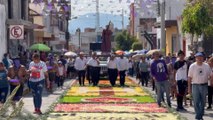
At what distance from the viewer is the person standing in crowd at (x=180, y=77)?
57.7 feet

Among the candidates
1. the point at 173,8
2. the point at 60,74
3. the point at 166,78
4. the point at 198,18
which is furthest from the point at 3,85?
the point at 173,8

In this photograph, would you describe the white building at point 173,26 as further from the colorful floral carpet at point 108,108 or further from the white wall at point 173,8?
the colorful floral carpet at point 108,108

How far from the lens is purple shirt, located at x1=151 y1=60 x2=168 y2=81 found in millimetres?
18141

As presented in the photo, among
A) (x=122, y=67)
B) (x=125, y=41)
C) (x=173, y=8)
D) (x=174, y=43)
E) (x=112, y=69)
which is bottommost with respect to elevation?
(x=112, y=69)

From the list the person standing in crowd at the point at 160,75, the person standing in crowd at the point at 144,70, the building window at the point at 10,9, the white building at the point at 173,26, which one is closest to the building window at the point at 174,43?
the white building at the point at 173,26

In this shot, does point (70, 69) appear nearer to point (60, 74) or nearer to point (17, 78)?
point (60, 74)

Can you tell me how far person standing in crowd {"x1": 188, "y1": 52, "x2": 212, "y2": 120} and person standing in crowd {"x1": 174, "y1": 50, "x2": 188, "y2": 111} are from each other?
2.97m

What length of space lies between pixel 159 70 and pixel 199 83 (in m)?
Result: 3.76

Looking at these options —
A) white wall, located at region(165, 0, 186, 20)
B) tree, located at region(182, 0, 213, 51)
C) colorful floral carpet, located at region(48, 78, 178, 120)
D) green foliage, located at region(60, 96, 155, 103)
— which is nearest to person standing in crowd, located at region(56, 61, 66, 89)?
colorful floral carpet, located at region(48, 78, 178, 120)

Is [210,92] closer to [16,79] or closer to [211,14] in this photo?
[16,79]

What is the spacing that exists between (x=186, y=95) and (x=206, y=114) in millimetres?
2289

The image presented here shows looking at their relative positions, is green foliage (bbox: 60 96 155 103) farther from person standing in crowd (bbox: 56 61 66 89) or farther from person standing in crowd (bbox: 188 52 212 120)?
person standing in crowd (bbox: 56 61 66 89)

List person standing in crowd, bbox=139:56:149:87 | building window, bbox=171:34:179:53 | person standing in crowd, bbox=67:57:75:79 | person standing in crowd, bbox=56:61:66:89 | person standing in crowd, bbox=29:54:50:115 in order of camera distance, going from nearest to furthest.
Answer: person standing in crowd, bbox=29:54:50:115
person standing in crowd, bbox=56:61:66:89
person standing in crowd, bbox=139:56:149:87
person standing in crowd, bbox=67:57:75:79
building window, bbox=171:34:179:53

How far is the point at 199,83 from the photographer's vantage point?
14508 millimetres
